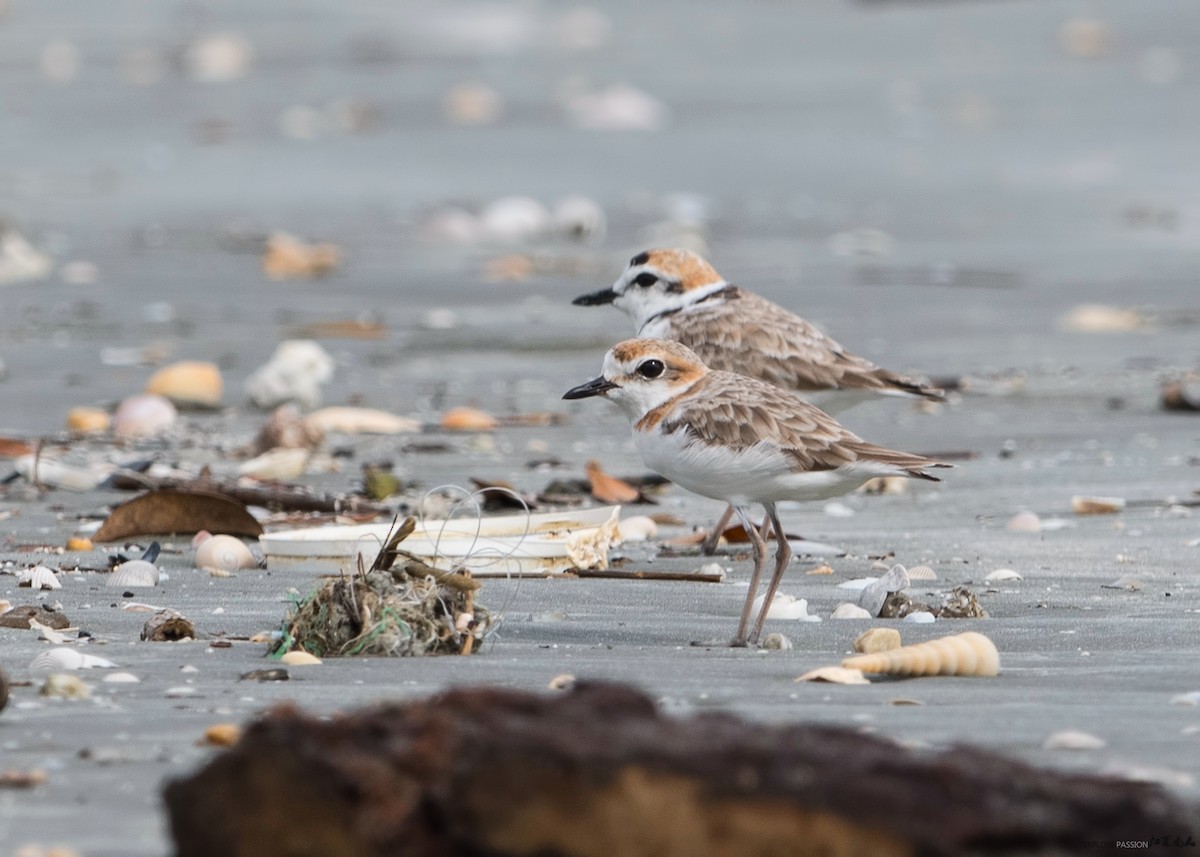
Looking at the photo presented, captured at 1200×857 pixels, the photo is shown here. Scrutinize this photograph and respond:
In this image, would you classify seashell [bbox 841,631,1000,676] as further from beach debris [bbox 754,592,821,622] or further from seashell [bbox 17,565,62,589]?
seashell [bbox 17,565,62,589]

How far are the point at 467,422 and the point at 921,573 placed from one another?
309 centimetres

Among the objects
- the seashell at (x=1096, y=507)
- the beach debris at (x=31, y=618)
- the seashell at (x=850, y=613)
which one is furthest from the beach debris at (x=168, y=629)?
the seashell at (x=1096, y=507)

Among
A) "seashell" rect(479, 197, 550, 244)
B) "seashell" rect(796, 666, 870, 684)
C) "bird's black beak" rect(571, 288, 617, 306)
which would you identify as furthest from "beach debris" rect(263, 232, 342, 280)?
"seashell" rect(796, 666, 870, 684)

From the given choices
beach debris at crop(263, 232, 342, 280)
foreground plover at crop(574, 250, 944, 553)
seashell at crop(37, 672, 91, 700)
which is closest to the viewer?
seashell at crop(37, 672, 91, 700)

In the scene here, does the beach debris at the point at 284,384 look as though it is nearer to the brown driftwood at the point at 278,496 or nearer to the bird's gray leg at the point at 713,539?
the brown driftwood at the point at 278,496

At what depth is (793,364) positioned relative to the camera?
6.55m

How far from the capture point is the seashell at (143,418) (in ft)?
24.4

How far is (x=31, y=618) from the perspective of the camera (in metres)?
4.06

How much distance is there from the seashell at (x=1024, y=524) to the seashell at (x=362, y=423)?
2.73 m

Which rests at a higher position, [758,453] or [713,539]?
[758,453]

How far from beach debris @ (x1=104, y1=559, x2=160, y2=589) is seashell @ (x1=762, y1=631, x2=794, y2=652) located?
1.58m

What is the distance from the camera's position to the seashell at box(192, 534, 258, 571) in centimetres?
500

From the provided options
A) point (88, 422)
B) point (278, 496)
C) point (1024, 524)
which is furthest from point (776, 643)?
point (88, 422)

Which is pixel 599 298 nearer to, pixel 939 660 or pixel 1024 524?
pixel 1024 524
